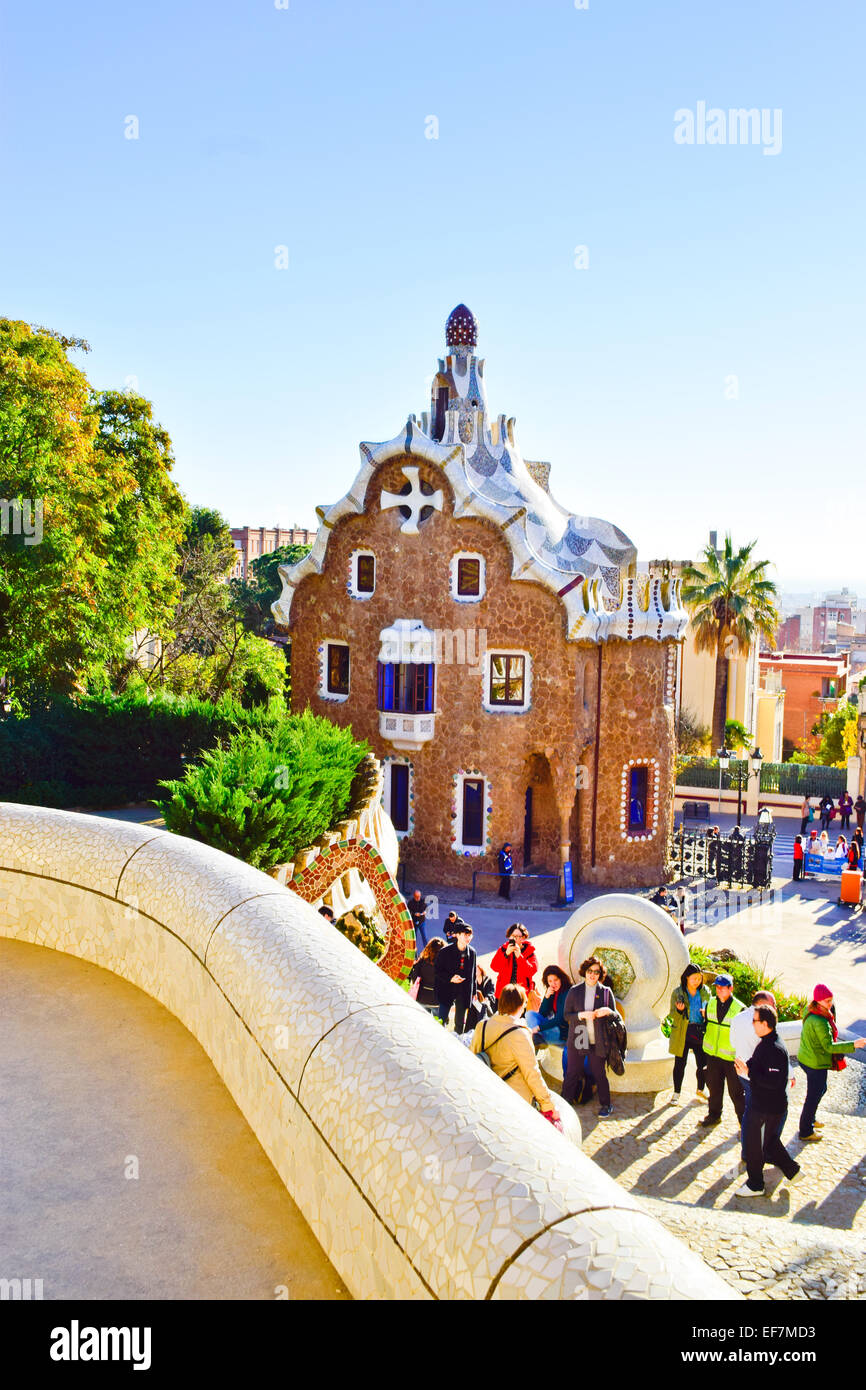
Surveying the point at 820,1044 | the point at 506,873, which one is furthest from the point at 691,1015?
the point at 506,873

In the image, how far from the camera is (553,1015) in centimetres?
948

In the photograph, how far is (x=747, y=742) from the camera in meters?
40.1

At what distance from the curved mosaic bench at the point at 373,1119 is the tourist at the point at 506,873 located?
17662mm

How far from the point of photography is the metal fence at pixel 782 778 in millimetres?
36500

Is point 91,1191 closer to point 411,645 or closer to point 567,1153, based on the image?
point 567,1153

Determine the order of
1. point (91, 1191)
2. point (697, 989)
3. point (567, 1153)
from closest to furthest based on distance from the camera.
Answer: point (567, 1153), point (91, 1191), point (697, 989)

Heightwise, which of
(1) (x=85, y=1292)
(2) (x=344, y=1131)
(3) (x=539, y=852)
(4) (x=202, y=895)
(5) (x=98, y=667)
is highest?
(5) (x=98, y=667)

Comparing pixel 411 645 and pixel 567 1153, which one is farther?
pixel 411 645

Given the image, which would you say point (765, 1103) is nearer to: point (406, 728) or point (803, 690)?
point (406, 728)

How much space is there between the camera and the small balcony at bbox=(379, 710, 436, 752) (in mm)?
23969

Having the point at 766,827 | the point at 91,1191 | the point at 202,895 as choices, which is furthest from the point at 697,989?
the point at 766,827

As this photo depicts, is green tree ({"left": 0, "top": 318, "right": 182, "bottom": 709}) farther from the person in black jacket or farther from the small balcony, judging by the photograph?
the person in black jacket

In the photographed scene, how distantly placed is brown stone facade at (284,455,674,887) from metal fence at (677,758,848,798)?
474 inches
